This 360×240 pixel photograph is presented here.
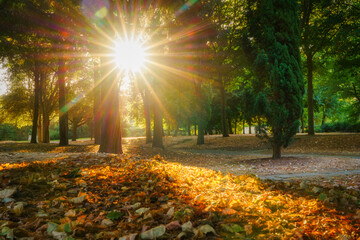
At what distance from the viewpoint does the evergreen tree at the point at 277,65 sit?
10.7 m

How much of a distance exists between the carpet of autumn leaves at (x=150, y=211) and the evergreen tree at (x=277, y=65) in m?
7.00

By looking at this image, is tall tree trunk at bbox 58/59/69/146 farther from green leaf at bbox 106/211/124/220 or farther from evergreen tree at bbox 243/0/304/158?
green leaf at bbox 106/211/124/220

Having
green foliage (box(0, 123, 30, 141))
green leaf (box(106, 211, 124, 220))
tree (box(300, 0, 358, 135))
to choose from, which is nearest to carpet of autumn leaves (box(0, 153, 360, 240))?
green leaf (box(106, 211, 124, 220))

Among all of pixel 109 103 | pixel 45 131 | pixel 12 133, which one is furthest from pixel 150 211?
pixel 12 133

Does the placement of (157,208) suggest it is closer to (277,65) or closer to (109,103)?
(109,103)

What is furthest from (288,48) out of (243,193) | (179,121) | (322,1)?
(179,121)

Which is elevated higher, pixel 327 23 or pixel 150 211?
pixel 327 23

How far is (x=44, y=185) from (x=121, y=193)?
46.9 inches

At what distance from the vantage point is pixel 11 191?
3.36 m

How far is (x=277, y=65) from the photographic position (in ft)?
35.1

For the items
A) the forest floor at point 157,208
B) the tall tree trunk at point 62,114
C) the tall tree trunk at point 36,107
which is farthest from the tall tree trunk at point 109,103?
the tall tree trunk at point 36,107

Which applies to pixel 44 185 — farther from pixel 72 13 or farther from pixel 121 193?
pixel 72 13

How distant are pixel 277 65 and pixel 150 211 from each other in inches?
378

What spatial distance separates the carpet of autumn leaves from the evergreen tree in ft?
23.0
